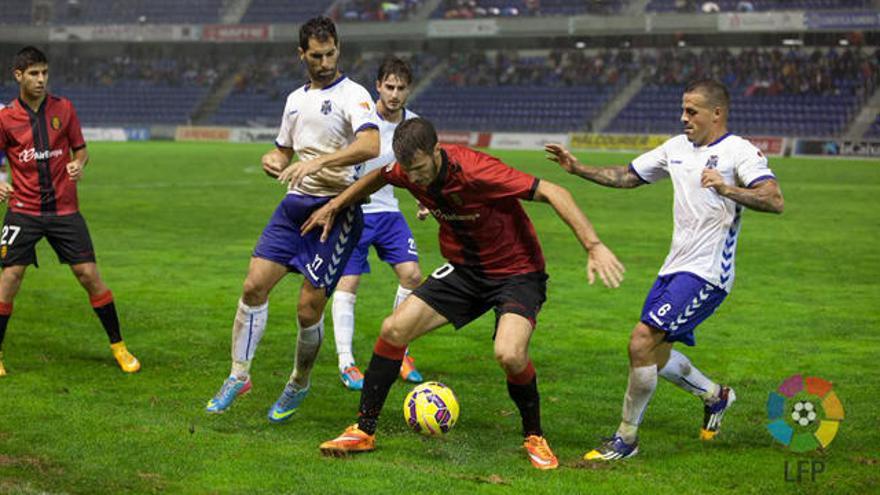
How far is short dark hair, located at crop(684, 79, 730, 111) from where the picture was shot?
660 cm

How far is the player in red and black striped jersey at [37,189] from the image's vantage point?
8664 mm

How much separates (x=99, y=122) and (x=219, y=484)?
2407 inches

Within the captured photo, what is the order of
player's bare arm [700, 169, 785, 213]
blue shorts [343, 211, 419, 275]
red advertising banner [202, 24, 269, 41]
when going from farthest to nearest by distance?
red advertising banner [202, 24, 269, 41] < blue shorts [343, 211, 419, 275] < player's bare arm [700, 169, 785, 213]

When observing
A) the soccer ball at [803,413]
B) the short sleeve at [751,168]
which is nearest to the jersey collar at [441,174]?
the short sleeve at [751,168]

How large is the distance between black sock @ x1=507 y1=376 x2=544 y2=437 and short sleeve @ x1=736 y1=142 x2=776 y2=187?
1.66m

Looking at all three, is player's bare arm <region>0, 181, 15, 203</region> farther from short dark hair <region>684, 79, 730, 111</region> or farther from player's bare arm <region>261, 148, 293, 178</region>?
short dark hair <region>684, 79, 730, 111</region>

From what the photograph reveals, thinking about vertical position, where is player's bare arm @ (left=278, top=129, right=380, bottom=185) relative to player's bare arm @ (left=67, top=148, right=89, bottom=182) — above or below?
above

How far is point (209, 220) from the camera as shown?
20672 mm

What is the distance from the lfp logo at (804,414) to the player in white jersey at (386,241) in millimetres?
2741

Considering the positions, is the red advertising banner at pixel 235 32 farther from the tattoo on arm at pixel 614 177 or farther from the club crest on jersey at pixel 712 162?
the club crest on jersey at pixel 712 162

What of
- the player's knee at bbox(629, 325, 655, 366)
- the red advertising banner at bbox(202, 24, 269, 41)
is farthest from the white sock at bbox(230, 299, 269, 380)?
the red advertising banner at bbox(202, 24, 269, 41)

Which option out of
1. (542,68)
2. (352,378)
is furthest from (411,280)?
(542,68)

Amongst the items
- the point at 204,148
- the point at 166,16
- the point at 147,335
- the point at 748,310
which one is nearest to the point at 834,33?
the point at 204,148

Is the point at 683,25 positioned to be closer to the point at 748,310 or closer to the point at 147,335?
the point at 748,310
